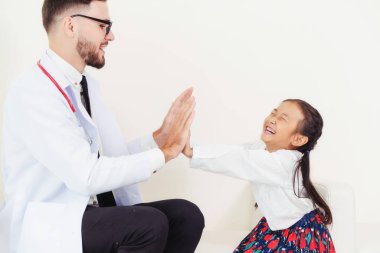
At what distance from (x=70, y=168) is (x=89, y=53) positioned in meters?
0.48

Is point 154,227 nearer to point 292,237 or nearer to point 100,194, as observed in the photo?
point 100,194

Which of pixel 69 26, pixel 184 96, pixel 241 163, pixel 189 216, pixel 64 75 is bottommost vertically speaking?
pixel 189 216

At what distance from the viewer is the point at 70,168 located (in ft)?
4.71

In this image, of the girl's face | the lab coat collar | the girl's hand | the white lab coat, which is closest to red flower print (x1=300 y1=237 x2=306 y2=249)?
the girl's face

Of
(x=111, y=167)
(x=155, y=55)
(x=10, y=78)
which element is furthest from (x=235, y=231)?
(x=10, y=78)

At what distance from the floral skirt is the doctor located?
12.4 inches

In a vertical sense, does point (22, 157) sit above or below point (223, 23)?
below

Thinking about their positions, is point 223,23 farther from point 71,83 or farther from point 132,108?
point 71,83

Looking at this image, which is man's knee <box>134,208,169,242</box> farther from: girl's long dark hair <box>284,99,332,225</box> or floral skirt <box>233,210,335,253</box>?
girl's long dark hair <box>284,99,332,225</box>

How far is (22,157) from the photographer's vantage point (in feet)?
5.05

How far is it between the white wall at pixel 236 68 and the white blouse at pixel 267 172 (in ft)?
2.27

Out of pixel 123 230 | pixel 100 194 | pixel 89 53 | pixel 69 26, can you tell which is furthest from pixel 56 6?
pixel 123 230

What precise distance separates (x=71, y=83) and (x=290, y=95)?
4.46ft

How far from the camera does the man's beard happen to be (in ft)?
5.49
